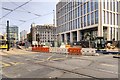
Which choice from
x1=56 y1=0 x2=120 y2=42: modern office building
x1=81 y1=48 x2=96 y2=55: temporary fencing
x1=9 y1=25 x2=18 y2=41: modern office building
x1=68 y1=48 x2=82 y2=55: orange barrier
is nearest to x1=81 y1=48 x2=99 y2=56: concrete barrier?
x1=81 y1=48 x2=96 y2=55: temporary fencing

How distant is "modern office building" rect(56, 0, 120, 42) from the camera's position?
204 feet

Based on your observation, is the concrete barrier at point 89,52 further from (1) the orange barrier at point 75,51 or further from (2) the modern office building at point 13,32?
(2) the modern office building at point 13,32

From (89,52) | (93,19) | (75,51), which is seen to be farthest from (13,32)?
(89,52)

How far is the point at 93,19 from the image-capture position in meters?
64.4

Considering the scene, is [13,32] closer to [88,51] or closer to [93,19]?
[93,19]

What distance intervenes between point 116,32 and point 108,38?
5828mm

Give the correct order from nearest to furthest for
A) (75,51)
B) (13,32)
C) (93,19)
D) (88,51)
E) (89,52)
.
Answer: (89,52) < (88,51) < (75,51) < (93,19) < (13,32)

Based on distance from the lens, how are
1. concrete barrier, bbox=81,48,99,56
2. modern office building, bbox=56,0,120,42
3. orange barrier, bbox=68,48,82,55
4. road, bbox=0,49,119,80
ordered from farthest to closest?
modern office building, bbox=56,0,120,42 < orange barrier, bbox=68,48,82,55 < concrete barrier, bbox=81,48,99,56 < road, bbox=0,49,119,80

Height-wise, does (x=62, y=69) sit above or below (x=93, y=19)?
below

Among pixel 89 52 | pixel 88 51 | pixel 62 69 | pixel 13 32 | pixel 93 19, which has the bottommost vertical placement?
pixel 62 69

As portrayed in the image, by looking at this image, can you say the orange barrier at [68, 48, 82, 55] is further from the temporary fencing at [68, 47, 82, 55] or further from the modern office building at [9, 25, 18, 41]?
the modern office building at [9, 25, 18, 41]

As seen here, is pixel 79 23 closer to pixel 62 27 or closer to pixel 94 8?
pixel 94 8

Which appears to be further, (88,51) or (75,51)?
(75,51)

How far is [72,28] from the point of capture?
80188 mm
